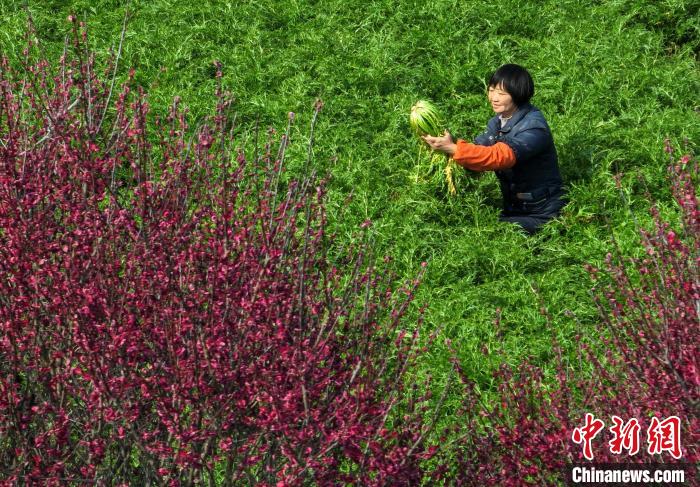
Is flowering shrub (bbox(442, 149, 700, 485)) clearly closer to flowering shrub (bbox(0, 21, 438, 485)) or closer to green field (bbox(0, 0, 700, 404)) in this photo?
flowering shrub (bbox(0, 21, 438, 485))

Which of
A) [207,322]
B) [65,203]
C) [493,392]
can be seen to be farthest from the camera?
[493,392]

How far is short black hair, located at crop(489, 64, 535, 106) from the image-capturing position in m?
6.72

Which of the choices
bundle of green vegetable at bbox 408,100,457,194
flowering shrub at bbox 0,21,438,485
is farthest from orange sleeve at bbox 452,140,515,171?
flowering shrub at bbox 0,21,438,485

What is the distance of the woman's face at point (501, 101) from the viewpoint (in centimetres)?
678

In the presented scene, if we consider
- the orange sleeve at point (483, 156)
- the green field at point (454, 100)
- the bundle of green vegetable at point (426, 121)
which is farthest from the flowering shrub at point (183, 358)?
the bundle of green vegetable at point (426, 121)

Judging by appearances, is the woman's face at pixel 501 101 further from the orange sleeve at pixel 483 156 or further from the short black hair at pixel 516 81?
the orange sleeve at pixel 483 156

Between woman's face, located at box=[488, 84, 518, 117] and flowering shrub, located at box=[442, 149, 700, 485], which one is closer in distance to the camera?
flowering shrub, located at box=[442, 149, 700, 485]

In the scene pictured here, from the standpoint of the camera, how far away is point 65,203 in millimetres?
4020

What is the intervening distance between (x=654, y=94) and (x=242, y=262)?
16.6 feet

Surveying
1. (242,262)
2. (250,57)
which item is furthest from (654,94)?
(242,262)

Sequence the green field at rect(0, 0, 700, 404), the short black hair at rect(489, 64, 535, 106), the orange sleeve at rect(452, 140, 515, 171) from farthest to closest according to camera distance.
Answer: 1. the short black hair at rect(489, 64, 535, 106)
2. the orange sleeve at rect(452, 140, 515, 171)
3. the green field at rect(0, 0, 700, 404)

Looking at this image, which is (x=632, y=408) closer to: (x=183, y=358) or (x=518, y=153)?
(x=183, y=358)

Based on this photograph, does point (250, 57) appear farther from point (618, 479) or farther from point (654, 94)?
point (618, 479)

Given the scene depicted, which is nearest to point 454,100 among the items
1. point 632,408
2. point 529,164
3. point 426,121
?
point 426,121
